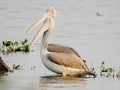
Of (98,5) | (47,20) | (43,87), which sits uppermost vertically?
(98,5)

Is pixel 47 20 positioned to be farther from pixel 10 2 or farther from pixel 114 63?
pixel 10 2

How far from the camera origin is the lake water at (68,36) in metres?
13.5

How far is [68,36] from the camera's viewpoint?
1964 centimetres

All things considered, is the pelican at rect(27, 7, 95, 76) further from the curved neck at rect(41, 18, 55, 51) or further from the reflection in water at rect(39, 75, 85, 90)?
the reflection in water at rect(39, 75, 85, 90)

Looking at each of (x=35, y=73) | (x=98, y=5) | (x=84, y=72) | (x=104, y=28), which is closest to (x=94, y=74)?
(x=84, y=72)

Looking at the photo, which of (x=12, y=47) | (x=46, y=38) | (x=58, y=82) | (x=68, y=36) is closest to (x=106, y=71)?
(x=58, y=82)

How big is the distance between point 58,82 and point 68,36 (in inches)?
241

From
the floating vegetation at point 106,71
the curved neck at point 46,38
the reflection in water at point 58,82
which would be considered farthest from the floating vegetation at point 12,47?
the floating vegetation at point 106,71

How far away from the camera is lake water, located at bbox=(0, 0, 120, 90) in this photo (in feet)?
44.1

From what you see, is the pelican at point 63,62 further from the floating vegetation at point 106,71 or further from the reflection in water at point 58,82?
the floating vegetation at point 106,71

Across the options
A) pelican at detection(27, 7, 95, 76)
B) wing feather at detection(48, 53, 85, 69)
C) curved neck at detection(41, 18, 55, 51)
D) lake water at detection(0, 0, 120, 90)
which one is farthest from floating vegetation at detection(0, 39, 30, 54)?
wing feather at detection(48, 53, 85, 69)

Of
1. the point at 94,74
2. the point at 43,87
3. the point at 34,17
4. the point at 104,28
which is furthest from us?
the point at 34,17

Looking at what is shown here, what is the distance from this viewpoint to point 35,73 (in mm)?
14391

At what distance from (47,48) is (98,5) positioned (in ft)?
43.5
